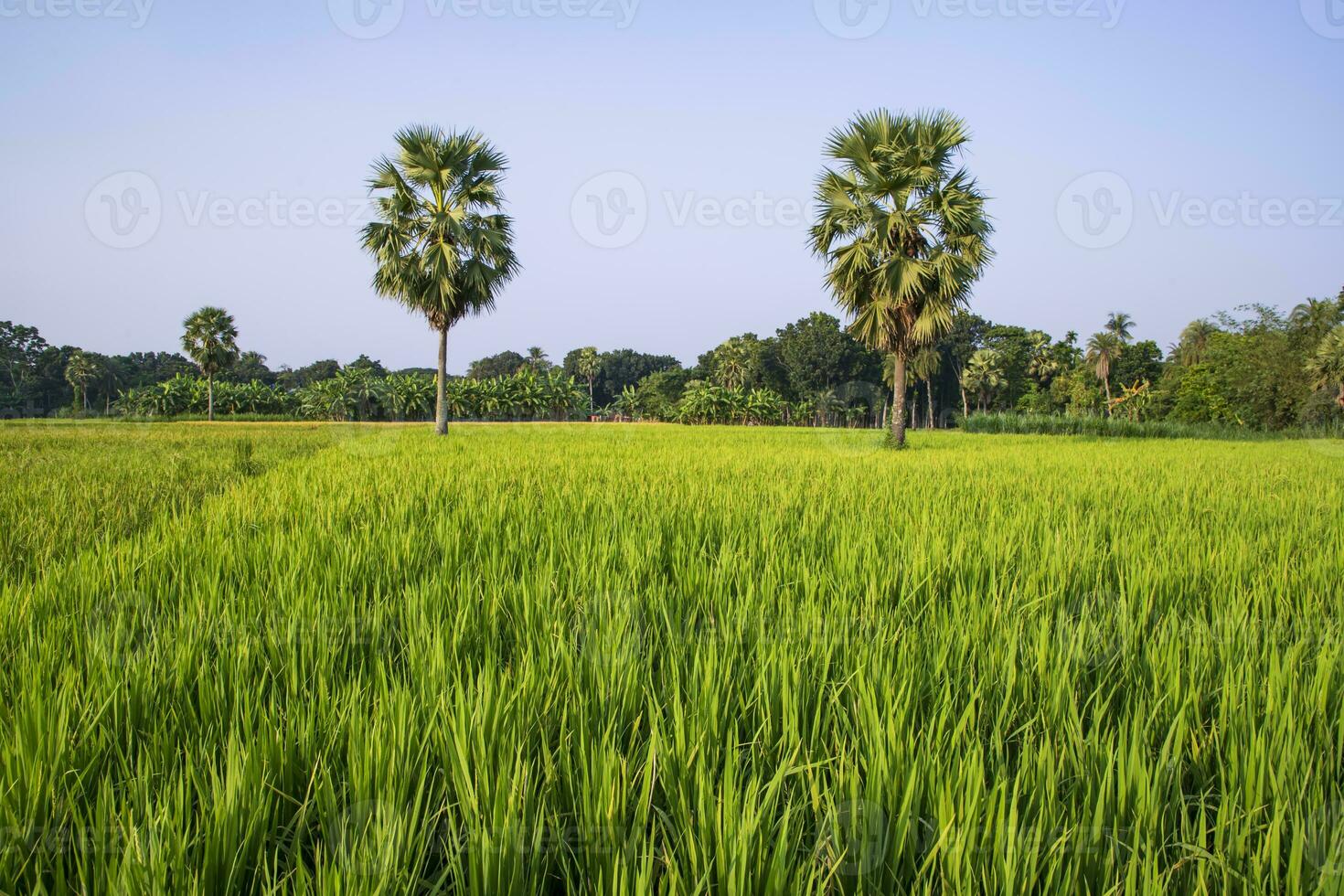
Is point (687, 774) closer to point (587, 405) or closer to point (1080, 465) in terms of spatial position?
point (1080, 465)

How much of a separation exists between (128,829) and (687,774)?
95 cm

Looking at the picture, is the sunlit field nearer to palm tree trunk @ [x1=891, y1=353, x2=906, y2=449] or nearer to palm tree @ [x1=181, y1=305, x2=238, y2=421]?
palm tree trunk @ [x1=891, y1=353, x2=906, y2=449]

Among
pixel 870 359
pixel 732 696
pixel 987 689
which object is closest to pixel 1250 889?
pixel 987 689

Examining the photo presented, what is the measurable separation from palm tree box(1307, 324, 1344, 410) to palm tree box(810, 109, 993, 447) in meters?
26.7

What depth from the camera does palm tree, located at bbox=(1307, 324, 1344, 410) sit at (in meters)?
29.0

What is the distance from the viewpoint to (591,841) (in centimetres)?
104

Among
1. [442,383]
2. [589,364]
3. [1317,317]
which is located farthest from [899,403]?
[589,364]

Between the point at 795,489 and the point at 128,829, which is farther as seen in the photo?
the point at 795,489

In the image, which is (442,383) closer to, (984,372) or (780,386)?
(780,386)

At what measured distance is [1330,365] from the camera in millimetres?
29625

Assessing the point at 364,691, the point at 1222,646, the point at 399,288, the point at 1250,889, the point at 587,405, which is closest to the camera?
the point at 1250,889

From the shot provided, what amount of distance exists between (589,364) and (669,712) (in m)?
90.7

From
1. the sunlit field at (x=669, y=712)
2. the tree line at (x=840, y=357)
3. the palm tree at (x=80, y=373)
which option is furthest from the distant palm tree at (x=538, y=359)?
the sunlit field at (x=669, y=712)

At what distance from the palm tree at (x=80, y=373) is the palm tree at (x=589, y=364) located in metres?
53.5
